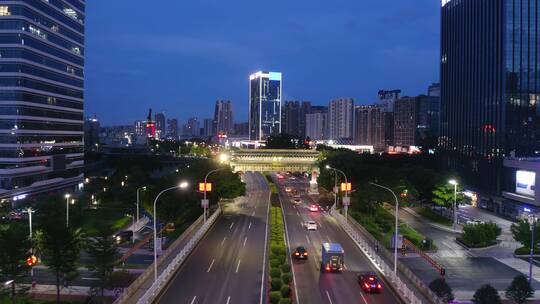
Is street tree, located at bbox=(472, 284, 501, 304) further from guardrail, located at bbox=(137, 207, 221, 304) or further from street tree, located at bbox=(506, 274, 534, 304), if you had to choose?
guardrail, located at bbox=(137, 207, 221, 304)

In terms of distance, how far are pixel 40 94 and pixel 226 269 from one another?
228 feet

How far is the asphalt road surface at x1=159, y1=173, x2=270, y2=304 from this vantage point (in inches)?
1363

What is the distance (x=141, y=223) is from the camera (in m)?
69.3

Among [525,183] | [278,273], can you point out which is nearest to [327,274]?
[278,273]

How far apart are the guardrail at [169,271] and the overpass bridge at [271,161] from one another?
60.9 meters

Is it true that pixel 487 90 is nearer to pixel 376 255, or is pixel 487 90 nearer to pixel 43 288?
pixel 376 255

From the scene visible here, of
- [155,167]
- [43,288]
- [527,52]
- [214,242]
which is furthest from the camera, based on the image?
[155,167]

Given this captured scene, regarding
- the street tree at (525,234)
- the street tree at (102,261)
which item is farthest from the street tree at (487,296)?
the street tree at (102,261)

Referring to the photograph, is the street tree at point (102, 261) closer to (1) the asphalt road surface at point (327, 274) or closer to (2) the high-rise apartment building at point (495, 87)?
(1) the asphalt road surface at point (327, 274)

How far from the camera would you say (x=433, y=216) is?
252ft

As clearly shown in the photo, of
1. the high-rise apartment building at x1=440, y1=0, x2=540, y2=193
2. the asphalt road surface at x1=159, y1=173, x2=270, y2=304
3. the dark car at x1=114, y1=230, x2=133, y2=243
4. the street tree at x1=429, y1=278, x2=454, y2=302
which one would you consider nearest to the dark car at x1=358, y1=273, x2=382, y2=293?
the street tree at x1=429, y1=278, x2=454, y2=302

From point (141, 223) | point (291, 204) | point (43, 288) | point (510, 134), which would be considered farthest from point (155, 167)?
point (43, 288)

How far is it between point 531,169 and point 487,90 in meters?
22.3

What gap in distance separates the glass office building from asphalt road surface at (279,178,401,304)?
5067cm
